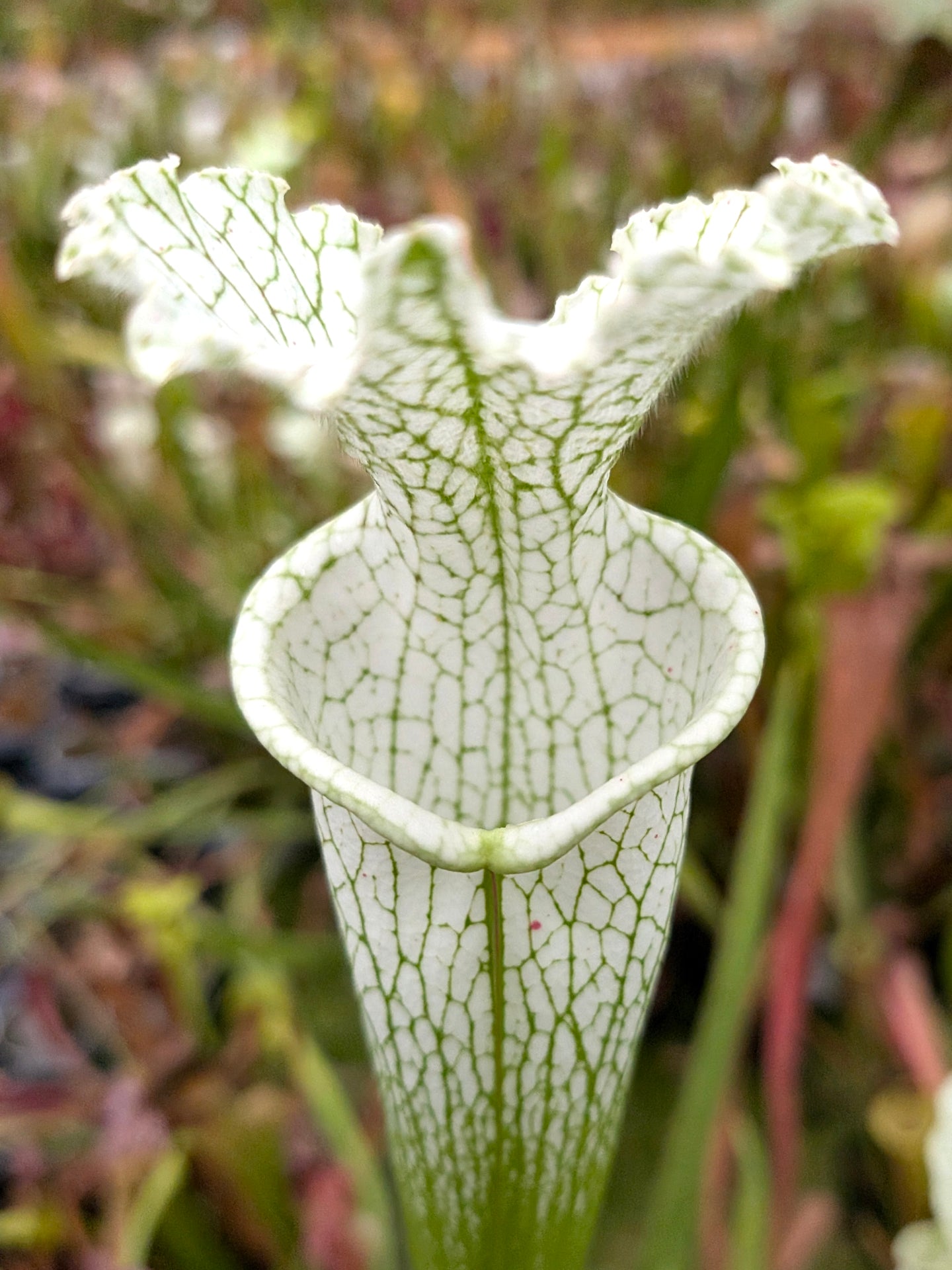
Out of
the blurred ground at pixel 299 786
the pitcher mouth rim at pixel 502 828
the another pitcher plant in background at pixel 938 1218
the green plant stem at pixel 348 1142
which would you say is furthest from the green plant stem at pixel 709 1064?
the pitcher mouth rim at pixel 502 828

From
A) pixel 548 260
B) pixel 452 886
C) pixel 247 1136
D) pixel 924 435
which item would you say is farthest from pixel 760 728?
pixel 548 260

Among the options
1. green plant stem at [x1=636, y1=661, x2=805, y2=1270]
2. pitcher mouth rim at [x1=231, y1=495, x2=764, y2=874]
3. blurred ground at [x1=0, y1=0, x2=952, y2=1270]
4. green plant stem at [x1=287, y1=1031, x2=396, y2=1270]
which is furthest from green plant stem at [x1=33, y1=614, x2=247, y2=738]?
pitcher mouth rim at [x1=231, y1=495, x2=764, y2=874]

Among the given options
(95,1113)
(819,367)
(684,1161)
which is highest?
(819,367)

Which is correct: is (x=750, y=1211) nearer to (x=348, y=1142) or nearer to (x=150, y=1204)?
(x=348, y=1142)

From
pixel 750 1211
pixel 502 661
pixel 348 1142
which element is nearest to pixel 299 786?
pixel 348 1142

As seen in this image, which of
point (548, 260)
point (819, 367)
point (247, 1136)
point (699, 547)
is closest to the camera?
Answer: point (699, 547)

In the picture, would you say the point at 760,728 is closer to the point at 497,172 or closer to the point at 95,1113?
the point at 95,1113

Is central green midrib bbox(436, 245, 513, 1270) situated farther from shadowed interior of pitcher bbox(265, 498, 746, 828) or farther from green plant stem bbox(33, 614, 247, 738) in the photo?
green plant stem bbox(33, 614, 247, 738)

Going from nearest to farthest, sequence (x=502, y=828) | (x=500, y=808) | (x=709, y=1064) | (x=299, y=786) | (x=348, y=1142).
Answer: (x=502, y=828) → (x=500, y=808) → (x=709, y=1064) → (x=348, y=1142) → (x=299, y=786)
